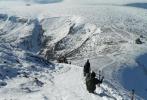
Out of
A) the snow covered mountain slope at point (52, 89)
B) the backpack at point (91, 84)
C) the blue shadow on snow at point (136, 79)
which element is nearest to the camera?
the snow covered mountain slope at point (52, 89)

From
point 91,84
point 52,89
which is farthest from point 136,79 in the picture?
point 91,84

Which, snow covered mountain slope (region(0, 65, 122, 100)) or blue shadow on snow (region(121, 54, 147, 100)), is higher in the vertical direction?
snow covered mountain slope (region(0, 65, 122, 100))

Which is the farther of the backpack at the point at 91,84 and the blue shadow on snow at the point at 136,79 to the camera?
the blue shadow on snow at the point at 136,79

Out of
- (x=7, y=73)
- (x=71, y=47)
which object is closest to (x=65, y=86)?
(x=7, y=73)

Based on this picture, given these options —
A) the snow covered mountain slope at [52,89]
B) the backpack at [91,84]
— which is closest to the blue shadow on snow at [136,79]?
the snow covered mountain slope at [52,89]

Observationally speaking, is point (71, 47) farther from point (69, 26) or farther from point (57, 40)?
point (69, 26)

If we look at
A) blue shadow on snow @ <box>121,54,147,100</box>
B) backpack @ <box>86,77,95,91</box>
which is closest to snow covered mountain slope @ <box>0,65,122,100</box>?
backpack @ <box>86,77,95,91</box>

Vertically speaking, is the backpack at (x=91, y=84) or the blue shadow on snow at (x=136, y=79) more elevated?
the backpack at (x=91, y=84)

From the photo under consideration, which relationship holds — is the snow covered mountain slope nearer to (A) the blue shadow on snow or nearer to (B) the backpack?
(B) the backpack

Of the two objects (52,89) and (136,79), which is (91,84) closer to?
(52,89)

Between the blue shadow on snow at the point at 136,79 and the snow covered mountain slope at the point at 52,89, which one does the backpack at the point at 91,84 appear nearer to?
the snow covered mountain slope at the point at 52,89

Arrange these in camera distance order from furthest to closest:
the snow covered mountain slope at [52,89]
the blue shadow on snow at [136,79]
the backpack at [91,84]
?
1. the blue shadow on snow at [136,79]
2. the backpack at [91,84]
3. the snow covered mountain slope at [52,89]
